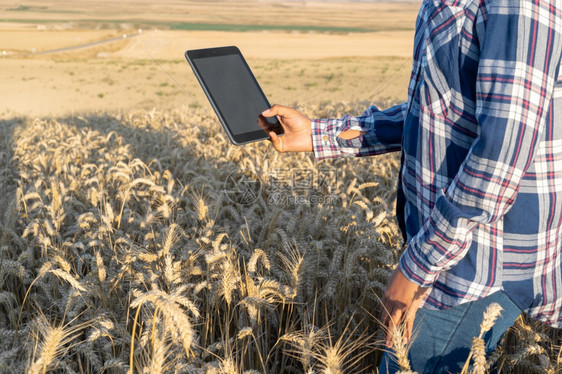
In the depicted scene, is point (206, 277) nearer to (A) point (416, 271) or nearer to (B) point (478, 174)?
(A) point (416, 271)

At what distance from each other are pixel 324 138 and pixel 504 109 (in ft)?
3.17

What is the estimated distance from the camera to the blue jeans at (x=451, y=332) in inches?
64.9

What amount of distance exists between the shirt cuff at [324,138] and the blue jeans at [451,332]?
0.81 m

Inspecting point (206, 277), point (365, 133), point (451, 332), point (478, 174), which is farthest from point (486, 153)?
point (206, 277)

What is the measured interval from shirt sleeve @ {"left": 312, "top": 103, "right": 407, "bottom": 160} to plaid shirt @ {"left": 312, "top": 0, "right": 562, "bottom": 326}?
33 centimetres

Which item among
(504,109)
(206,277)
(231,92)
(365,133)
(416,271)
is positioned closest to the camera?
(504,109)

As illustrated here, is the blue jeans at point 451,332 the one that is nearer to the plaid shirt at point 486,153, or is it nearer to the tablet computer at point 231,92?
the plaid shirt at point 486,153

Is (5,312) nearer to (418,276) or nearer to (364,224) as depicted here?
(364,224)

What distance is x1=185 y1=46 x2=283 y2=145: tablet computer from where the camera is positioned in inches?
88.7

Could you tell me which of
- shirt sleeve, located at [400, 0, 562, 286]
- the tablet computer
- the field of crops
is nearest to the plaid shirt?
shirt sleeve, located at [400, 0, 562, 286]

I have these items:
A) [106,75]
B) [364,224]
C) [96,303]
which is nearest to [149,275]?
[96,303]

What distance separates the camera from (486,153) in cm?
141

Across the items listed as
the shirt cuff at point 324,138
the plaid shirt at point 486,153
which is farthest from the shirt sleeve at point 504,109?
the shirt cuff at point 324,138

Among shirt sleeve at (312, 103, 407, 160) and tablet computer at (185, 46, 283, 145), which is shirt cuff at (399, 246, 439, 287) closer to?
shirt sleeve at (312, 103, 407, 160)
